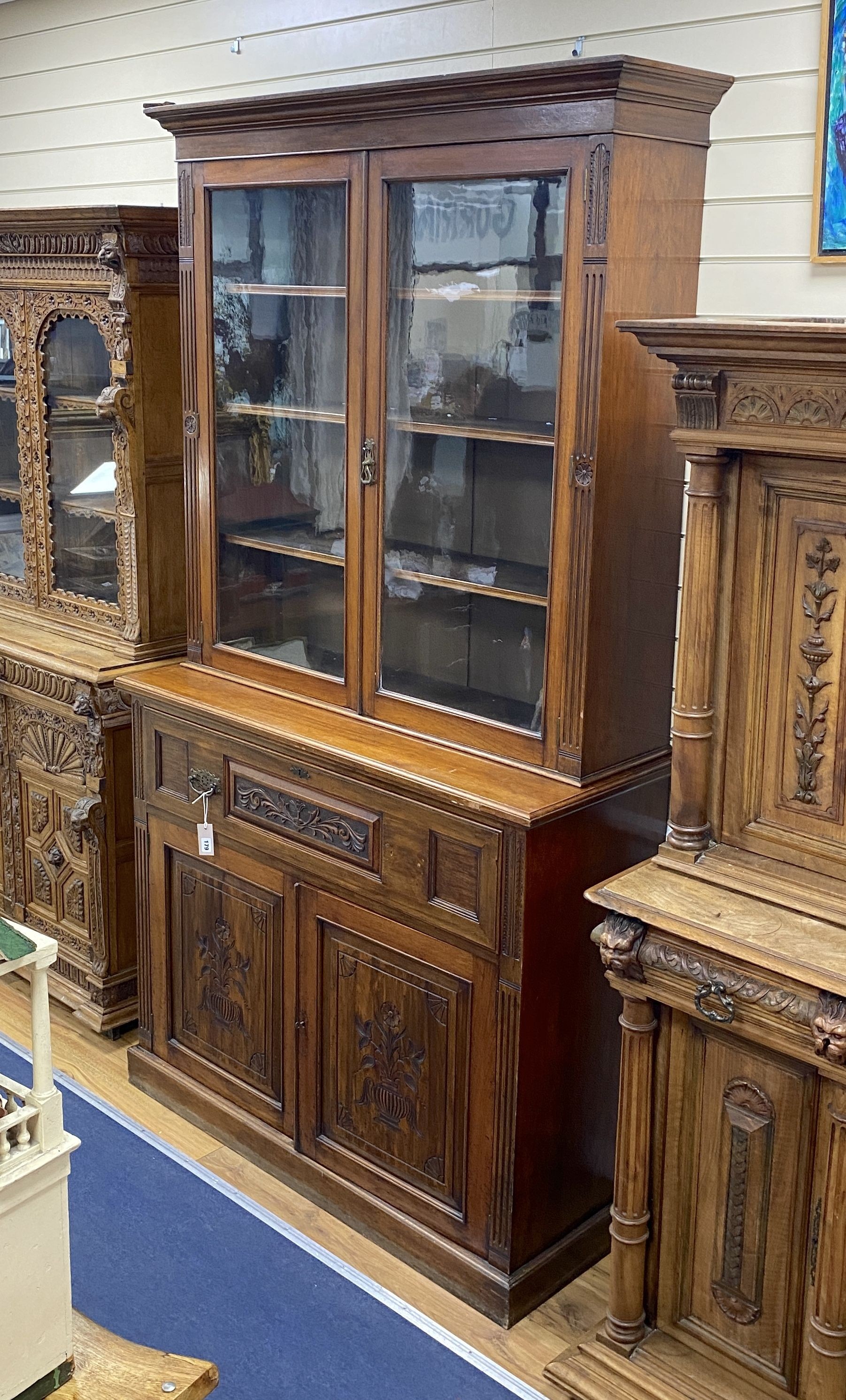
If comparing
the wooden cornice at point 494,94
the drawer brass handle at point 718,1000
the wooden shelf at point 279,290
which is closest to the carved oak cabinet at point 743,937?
the drawer brass handle at point 718,1000

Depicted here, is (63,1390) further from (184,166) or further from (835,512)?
(184,166)

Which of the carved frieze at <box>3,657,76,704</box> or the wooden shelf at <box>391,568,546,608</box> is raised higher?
the wooden shelf at <box>391,568,546,608</box>

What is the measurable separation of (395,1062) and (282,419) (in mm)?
1316

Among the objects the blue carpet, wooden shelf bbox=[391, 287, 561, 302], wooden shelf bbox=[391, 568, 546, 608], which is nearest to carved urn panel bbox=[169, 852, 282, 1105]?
the blue carpet

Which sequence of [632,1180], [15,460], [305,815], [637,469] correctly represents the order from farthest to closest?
[15,460], [305,815], [637,469], [632,1180]

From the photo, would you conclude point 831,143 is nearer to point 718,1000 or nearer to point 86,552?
point 718,1000

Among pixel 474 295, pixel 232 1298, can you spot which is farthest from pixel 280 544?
pixel 232 1298

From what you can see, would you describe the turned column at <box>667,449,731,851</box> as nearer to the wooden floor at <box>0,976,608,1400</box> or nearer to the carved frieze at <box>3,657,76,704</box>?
the wooden floor at <box>0,976,608,1400</box>

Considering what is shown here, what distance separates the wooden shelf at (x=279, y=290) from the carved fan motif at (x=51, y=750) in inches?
48.2

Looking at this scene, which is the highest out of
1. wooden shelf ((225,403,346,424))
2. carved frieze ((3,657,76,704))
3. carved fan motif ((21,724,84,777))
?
wooden shelf ((225,403,346,424))

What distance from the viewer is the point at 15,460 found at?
380cm

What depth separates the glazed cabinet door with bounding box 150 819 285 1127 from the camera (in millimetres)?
2889

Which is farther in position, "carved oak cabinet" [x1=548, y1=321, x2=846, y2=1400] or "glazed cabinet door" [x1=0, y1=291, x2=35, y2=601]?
"glazed cabinet door" [x1=0, y1=291, x2=35, y2=601]

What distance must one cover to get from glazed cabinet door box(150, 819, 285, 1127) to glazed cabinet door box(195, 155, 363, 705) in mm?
432
